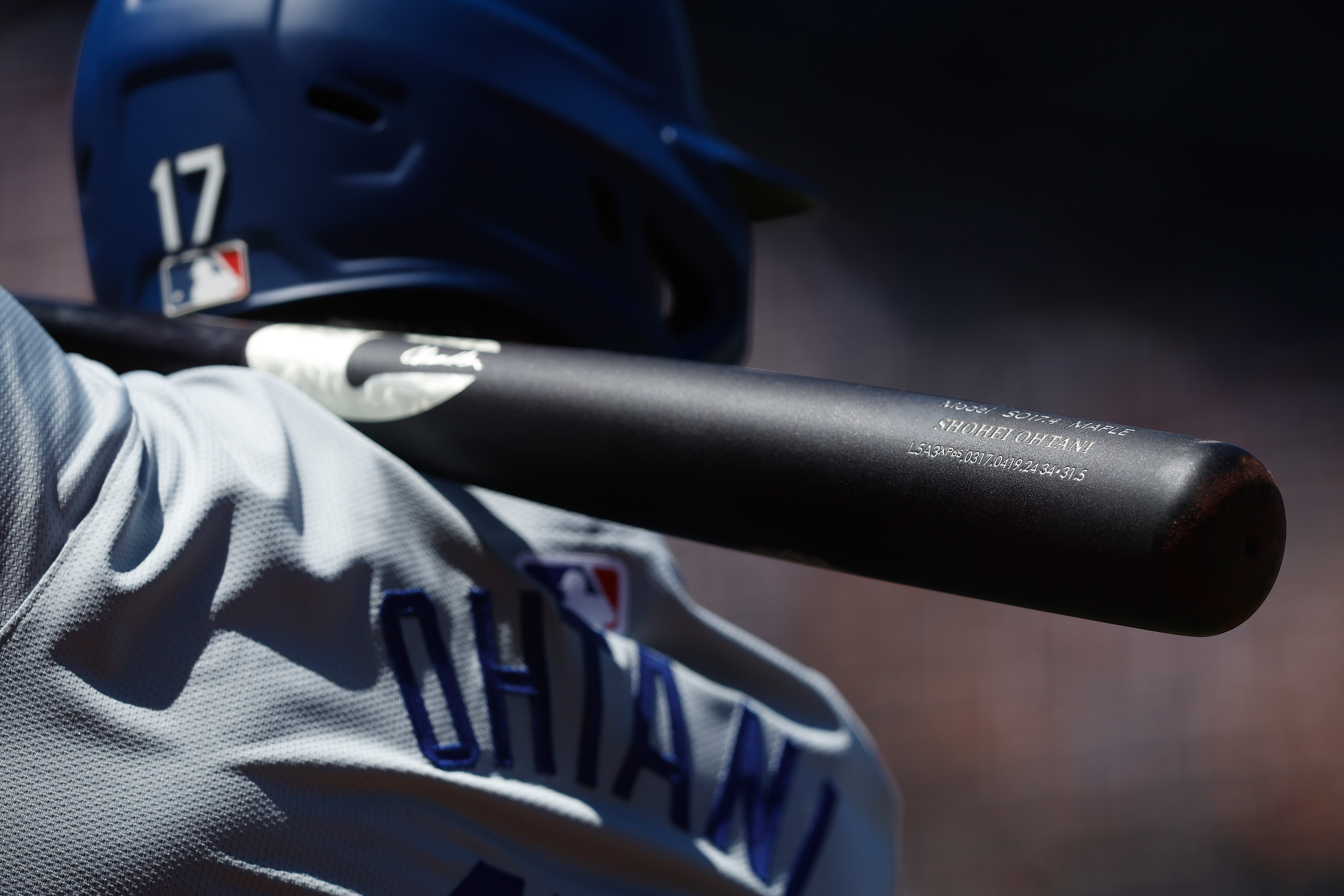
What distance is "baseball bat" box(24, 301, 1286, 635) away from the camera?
0.40 meters

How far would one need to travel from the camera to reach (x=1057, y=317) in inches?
164

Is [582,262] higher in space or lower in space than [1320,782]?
higher

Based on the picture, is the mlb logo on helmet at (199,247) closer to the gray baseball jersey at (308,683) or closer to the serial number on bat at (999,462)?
the gray baseball jersey at (308,683)

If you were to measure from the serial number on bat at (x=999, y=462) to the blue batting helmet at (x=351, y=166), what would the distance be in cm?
49

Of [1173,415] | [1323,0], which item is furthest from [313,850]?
[1323,0]

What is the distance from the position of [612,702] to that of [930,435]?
32 centimetres

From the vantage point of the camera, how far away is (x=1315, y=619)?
147 inches

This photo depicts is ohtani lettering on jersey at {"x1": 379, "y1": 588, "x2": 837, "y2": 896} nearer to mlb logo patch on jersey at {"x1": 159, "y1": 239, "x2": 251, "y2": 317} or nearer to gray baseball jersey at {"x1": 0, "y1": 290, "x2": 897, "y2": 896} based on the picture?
gray baseball jersey at {"x1": 0, "y1": 290, "x2": 897, "y2": 896}

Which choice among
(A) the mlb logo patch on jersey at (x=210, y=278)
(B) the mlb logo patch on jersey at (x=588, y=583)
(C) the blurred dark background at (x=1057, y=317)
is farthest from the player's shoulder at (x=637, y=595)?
(C) the blurred dark background at (x=1057, y=317)

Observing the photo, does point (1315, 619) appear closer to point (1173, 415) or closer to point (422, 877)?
point (1173, 415)

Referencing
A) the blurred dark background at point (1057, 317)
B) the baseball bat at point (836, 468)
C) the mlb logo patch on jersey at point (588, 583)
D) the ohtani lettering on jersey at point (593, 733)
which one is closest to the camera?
the baseball bat at point (836, 468)

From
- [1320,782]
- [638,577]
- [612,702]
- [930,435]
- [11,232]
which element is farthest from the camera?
[11,232]

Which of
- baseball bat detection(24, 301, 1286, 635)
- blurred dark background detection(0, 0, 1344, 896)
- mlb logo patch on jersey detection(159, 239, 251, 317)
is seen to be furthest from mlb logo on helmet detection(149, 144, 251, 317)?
blurred dark background detection(0, 0, 1344, 896)

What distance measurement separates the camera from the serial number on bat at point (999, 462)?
0.42 meters
